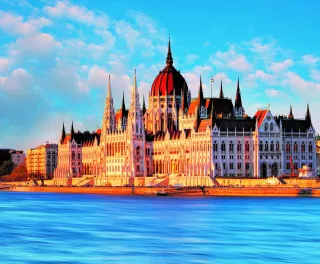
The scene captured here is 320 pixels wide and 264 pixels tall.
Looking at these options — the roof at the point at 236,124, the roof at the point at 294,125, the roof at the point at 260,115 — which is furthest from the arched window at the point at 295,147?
the roof at the point at 236,124

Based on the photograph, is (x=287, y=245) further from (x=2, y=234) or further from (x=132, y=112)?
(x=132, y=112)

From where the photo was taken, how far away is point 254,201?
13388cm

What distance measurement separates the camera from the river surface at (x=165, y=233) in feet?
234

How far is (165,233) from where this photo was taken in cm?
8712

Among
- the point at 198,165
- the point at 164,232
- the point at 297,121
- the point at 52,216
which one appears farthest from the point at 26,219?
the point at 297,121

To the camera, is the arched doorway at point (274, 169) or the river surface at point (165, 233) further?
the arched doorway at point (274, 169)

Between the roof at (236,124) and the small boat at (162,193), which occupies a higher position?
the roof at (236,124)

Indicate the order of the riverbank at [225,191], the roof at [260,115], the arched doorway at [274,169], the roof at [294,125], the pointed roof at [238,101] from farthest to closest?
the pointed roof at [238,101] < the roof at [294,125] < the arched doorway at [274,169] < the roof at [260,115] < the riverbank at [225,191]

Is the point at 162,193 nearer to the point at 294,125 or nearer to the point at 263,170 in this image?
the point at 263,170

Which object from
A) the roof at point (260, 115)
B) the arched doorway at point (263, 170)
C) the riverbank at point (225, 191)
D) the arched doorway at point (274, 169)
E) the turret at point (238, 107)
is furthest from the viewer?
the turret at point (238, 107)

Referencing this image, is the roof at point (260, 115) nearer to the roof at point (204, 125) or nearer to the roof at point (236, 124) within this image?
the roof at point (236, 124)

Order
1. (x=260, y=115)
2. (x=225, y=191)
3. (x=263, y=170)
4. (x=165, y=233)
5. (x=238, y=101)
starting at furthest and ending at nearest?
1. (x=238, y=101)
2. (x=260, y=115)
3. (x=263, y=170)
4. (x=225, y=191)
5. (x=165, y=233)

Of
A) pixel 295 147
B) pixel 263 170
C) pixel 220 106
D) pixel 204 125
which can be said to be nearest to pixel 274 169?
pixel 263 170

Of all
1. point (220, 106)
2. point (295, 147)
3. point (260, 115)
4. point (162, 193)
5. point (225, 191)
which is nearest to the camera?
point (225, 191)
